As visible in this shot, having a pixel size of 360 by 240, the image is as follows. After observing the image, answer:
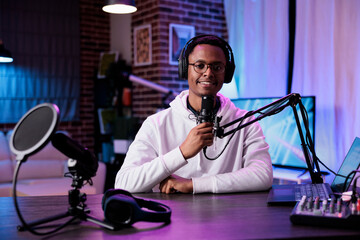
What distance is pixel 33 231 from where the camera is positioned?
1075 mm

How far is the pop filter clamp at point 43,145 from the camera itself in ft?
3.38

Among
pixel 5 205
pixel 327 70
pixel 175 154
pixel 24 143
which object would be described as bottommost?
pixel 5 205

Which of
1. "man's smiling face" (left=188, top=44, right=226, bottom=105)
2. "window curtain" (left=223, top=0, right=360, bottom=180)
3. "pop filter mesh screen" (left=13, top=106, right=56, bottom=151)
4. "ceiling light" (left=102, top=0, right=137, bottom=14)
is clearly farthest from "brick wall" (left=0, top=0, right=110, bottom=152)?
"pop filter mesh screen" (left=13, top=106, right=56, bottom=151)

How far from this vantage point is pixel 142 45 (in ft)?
16.8

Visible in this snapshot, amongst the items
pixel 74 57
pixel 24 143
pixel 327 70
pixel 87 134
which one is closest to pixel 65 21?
pixel 74 57

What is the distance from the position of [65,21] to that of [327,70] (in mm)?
3574

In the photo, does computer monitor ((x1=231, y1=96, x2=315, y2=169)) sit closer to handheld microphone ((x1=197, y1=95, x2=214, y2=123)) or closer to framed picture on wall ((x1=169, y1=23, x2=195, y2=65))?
framed picture on wall ((x1=169, y1=23, x2=195, y2=65))

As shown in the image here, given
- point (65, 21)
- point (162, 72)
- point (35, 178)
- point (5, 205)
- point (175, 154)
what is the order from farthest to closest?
1. point (65, 21)
2. point (162, 72)
3. point (35, 178)
4. point (175, 154)
5. point (5, 205)

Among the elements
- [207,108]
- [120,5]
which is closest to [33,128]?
[207,108]

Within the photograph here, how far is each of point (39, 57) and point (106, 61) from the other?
0.86 m

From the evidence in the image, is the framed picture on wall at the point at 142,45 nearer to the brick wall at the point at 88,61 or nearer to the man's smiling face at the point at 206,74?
the brick wall at the point at 88,61

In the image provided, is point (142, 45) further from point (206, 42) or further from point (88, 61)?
point (206, 42)

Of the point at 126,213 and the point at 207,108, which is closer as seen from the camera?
the point at 126,213

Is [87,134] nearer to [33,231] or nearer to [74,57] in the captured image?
[74,57]
